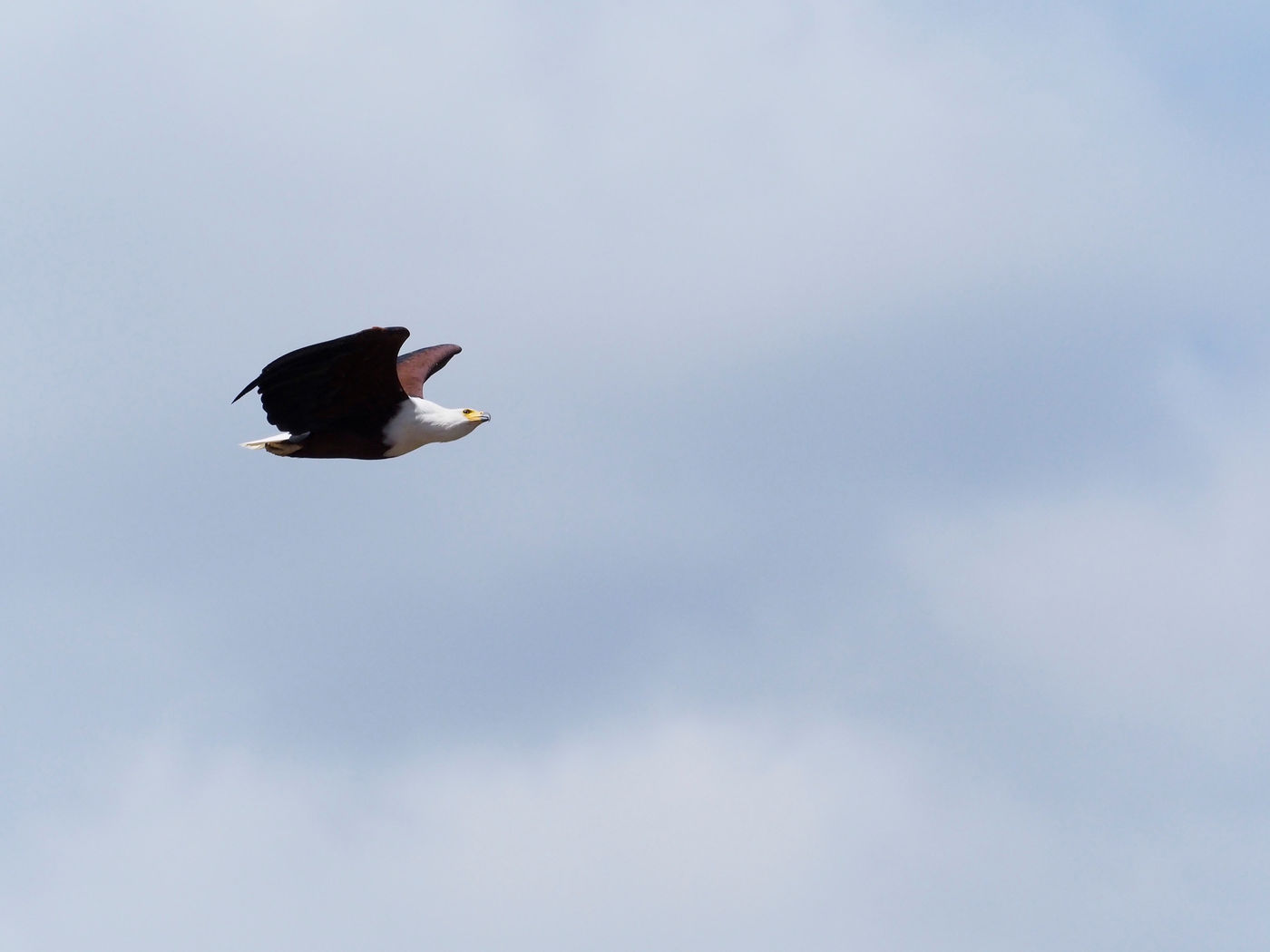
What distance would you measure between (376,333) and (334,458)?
2.33m

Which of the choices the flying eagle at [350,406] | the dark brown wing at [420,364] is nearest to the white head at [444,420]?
the flying eagle at [350,406]

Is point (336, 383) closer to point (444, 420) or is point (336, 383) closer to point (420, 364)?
point (444, 420)

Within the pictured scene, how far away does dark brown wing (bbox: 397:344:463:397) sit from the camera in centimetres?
2780

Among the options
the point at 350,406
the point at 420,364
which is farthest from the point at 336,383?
the point at 420,364

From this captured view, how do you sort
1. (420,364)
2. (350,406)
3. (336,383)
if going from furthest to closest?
(420,364), (350,406), (336,383)

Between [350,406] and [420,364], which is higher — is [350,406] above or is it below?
below

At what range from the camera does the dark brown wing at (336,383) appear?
23141 millimetres

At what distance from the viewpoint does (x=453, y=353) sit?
95.7 feet

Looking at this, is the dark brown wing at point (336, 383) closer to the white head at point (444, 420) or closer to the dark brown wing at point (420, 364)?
the white head at point (444, 420)

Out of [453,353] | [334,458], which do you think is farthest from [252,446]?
[453,353]

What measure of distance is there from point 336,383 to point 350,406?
0.47 m

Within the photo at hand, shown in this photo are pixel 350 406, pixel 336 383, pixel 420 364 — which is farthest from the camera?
pixel 420 364

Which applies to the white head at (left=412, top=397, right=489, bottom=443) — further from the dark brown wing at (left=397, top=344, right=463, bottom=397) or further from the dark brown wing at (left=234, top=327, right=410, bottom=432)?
the dark brown wing at (left=397, top=344, right=463, bottom=397)

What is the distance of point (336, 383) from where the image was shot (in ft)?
78.2
